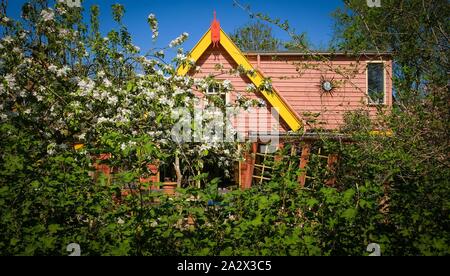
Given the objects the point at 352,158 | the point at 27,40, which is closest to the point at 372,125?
the point at 352,158

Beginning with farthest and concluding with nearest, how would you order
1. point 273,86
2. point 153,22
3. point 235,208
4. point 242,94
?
point 242,94, point 273,86, point 153,22, point 235,208

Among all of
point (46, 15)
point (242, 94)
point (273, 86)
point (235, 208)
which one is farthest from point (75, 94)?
point (242, 94)

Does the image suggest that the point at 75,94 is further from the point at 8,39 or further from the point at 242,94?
the point at 242,94

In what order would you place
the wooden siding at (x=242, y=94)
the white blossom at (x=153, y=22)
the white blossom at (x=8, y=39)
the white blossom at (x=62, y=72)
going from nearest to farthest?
1. the white blossom at (x=8, y=39)
2. the white blossom at (x=62, y=72)
3. the white blossom at (x=153, y=22)
4. the wooden siding at (x=242, y=94)

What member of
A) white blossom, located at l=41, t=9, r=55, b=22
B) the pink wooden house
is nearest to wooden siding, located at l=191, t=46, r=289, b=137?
the pink wooden house

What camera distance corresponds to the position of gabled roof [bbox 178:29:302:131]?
35.2 ft

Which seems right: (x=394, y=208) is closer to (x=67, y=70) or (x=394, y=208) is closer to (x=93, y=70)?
(x=67, y=70)

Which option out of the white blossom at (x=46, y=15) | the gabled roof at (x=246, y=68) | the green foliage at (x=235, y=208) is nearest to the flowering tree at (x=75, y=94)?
the white blossom at (x=46, y=15)

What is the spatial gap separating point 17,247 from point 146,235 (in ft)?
3.83

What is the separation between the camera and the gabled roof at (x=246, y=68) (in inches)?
422

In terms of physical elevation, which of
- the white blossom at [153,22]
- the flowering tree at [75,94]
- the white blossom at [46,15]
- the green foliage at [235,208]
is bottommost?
the green foliage at [235,208]

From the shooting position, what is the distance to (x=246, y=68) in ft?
35.1

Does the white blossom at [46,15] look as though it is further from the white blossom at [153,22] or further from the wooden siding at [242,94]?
the wooden siding at [242,94]
